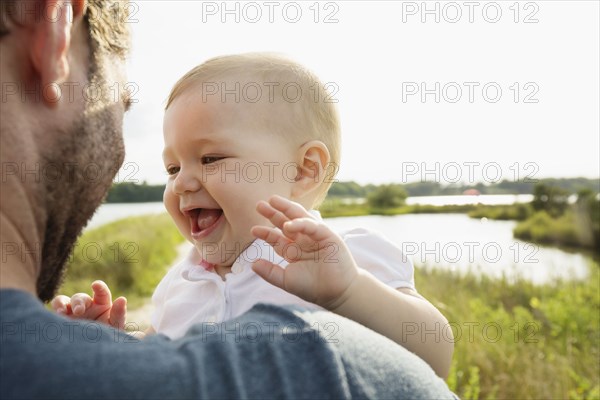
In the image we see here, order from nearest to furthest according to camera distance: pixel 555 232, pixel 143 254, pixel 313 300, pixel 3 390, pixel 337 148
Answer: pixel 3 390 → pixel 313 300 → pixel 337 148 → pixel 143 254 → pixel 555 232

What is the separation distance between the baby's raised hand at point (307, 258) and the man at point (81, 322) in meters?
0.41

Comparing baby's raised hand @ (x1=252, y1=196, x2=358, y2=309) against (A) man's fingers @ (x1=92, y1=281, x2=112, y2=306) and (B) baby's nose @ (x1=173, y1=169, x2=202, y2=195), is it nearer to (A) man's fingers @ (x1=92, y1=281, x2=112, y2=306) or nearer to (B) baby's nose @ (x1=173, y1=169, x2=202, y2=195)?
(B) baby's nose @ (x1=173, y1=169, x2=202, y2=195)

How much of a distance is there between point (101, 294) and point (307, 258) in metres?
1.01

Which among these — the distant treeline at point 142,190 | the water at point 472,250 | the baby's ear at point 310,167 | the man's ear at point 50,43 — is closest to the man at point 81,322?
the man's ear at point 50,43

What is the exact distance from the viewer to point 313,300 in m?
1.69

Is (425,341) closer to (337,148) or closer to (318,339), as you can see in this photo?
(318,339)

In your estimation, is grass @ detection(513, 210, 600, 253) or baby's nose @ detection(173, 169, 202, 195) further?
grass @ detection(513, 210, 600, 253)

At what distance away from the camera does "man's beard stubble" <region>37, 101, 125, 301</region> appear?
142cm

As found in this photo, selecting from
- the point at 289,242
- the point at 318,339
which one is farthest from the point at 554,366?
the point at 318,339

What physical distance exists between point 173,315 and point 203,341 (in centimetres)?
121

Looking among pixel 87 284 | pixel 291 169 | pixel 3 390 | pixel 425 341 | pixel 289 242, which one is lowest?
pixel 87 284

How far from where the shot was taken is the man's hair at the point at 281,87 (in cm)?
233

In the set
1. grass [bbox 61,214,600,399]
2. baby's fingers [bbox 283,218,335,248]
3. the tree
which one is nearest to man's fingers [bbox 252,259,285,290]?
baby's fingers [bbox 283,218,335,248]

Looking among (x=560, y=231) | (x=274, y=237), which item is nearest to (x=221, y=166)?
(x=274, y=237)
